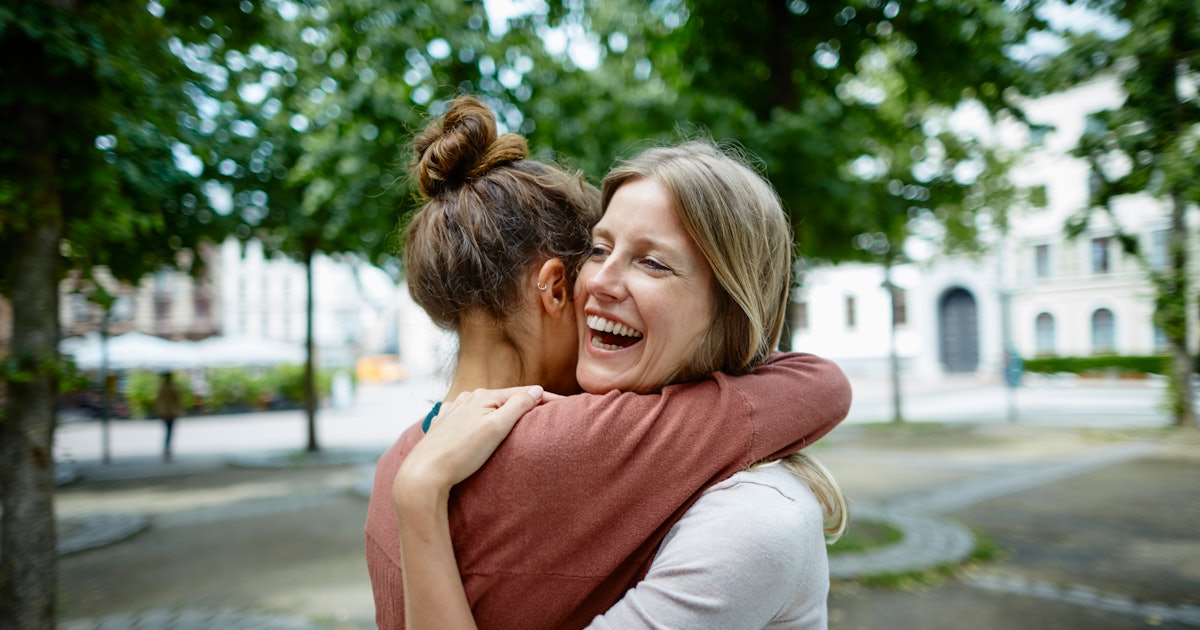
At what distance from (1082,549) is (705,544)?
735cm

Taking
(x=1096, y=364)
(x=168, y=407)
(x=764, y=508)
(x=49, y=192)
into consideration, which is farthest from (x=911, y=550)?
(x=1096, y=364)

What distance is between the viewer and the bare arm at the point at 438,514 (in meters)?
1.18

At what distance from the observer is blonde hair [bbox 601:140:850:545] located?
1.35m

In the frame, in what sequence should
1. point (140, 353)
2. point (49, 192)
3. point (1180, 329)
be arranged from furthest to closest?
1. point (140, 353)
2. point (1180, 329)
3. point (49, 192)

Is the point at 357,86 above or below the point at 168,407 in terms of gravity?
above

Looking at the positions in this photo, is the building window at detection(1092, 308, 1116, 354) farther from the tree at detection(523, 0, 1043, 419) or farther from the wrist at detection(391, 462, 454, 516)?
the wrist at detection(391, 462, 454, 516)

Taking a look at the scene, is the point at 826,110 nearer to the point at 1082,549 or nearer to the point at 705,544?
the point at 1082,549

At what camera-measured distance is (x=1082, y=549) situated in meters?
6.96

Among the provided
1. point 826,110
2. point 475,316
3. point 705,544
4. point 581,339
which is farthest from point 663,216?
point 826,110

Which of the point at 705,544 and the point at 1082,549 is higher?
the point at 705,544

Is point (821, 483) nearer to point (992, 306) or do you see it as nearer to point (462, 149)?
point (462, 149)

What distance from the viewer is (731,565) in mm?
1116

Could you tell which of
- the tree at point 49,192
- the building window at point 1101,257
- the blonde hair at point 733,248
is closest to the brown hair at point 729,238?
the blonde hair at point 733,248

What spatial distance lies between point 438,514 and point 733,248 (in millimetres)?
652
